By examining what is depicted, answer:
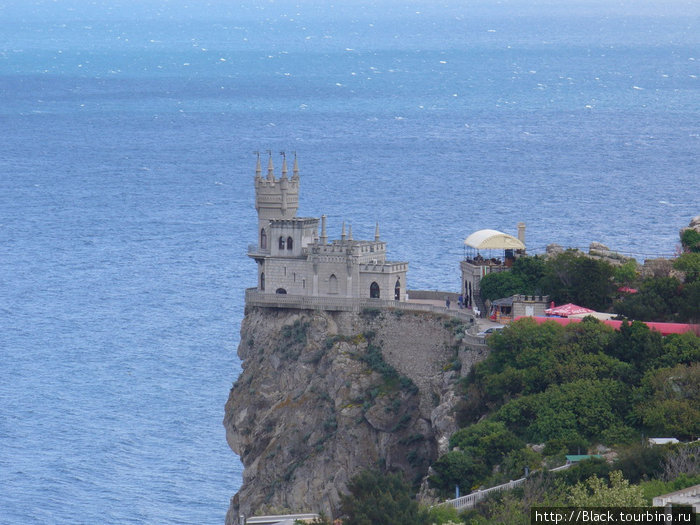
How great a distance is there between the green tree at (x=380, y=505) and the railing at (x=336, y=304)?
23.3m

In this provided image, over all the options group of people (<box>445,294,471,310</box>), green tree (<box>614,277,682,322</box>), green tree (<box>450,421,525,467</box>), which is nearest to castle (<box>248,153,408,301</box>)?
group of people (<box>445,294,471,310</box>)

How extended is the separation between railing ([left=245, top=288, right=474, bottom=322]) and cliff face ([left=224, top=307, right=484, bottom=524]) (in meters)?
0.36

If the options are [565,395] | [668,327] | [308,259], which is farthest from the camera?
[308,259]

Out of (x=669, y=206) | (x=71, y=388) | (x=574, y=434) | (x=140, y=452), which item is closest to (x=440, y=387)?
(x=574, y=434)

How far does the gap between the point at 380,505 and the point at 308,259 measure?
31.4 m

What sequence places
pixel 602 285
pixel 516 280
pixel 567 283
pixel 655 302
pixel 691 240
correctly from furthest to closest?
pixel 691 240
pixel 567 283
pixel 516 280
pixel 602 285
pixel 655 302

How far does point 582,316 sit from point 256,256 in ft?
57.9

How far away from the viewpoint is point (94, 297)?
528 feet

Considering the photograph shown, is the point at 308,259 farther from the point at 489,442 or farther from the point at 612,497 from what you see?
the point at 612,497

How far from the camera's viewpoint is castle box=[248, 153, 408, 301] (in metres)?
97.8

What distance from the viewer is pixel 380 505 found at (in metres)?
68.6

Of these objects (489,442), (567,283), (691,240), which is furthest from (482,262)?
(489,442)

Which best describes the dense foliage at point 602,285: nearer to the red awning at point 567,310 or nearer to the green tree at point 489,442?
the red awning at point 567,310

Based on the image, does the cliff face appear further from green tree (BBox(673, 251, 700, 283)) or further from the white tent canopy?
green tree (BBox(673, 251, 700, 283))
